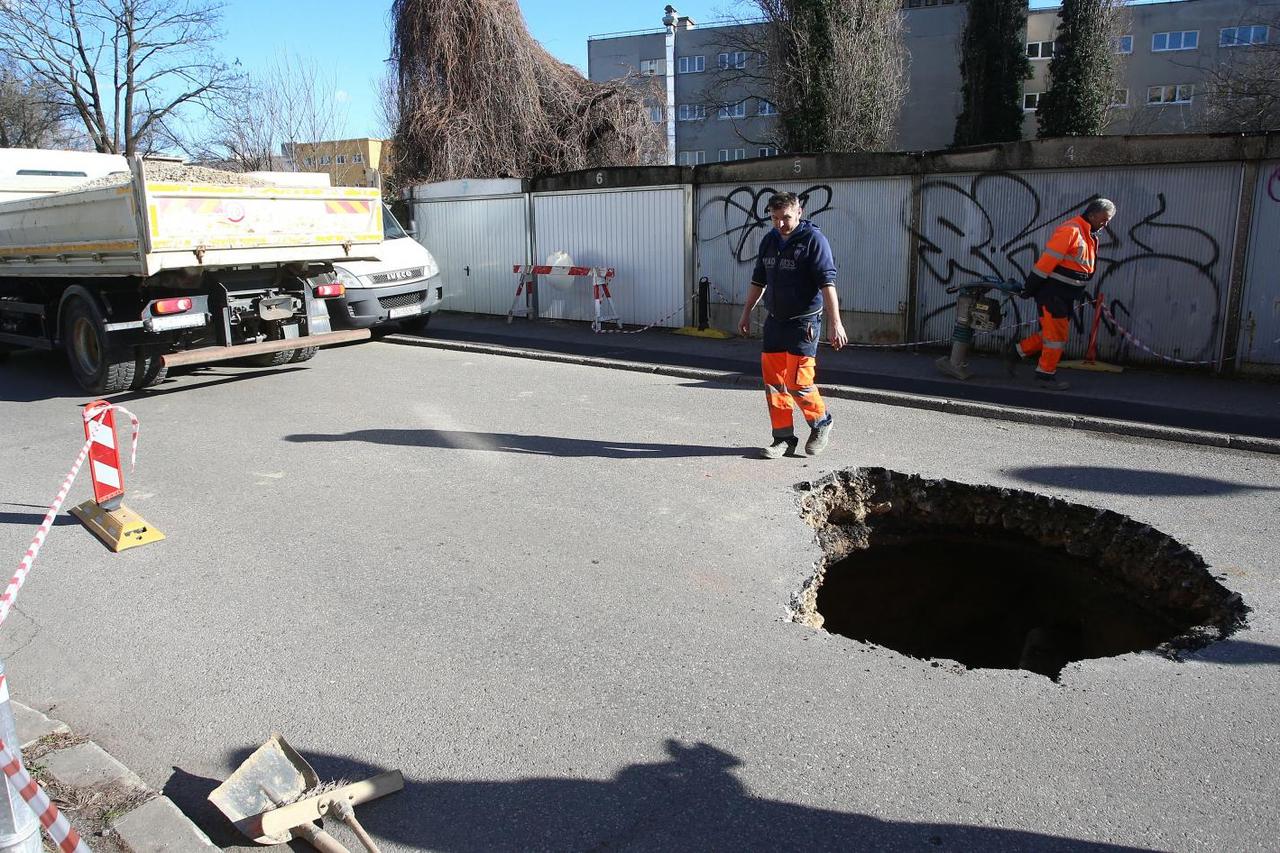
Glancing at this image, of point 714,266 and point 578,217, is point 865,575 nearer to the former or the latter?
point 714,266

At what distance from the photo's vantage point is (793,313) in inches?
261

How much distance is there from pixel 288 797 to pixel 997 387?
7994 mm

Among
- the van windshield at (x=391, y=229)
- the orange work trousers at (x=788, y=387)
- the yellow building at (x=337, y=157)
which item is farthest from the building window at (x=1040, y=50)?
the orange work trousers at (x=788, y=387)

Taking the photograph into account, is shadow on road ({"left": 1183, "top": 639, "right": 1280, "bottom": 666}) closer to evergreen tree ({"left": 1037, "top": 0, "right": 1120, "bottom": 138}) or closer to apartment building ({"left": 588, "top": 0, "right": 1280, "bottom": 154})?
evergreen tree ({"left": 1037, "top": 0, "right": 1120, "bottom": 138})

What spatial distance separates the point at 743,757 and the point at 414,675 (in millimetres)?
1468

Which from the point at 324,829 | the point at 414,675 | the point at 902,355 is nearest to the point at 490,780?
the point at 324,829

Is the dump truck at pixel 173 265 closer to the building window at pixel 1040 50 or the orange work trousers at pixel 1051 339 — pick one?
the orange work trousers at pixel 1051 339

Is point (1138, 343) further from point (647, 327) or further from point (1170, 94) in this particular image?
point (1170, 94)

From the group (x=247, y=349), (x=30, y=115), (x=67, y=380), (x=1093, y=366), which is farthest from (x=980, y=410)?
(x=30, y=115)

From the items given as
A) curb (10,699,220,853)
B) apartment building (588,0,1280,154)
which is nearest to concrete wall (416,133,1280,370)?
curb (10,699,220,853)

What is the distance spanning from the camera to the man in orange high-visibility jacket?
8.70 m

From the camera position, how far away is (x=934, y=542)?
20.0ft

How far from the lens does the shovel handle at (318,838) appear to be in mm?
2814

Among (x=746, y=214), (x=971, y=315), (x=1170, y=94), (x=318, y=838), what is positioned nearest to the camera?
(x=318, y=838)
